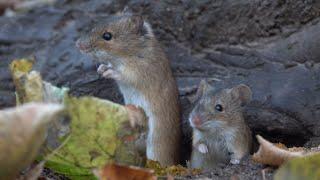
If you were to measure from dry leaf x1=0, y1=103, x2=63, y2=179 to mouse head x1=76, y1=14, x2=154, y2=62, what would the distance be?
2933 millimetres

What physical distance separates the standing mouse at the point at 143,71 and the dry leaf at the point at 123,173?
2.41 m

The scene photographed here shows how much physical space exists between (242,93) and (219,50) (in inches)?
31.4

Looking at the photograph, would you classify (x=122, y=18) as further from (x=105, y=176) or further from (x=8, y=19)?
(x=105, y=176)

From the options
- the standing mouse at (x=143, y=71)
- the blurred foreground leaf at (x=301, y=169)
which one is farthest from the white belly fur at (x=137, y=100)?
the blurred foreground leaf at (x=301, y=169)

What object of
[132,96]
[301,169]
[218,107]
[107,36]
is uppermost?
[107,36]

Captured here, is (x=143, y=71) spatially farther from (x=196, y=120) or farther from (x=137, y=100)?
(x=196, y=120)

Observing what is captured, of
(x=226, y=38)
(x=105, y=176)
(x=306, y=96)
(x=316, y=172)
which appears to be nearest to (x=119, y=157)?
(x=105, y=176)

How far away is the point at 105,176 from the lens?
3.37m

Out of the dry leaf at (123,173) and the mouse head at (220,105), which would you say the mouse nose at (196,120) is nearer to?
the mouse head at (220,105)

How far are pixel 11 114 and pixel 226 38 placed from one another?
4.04m

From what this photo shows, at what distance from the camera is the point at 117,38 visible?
6.09m

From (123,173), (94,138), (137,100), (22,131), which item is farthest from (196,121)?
(22,131)

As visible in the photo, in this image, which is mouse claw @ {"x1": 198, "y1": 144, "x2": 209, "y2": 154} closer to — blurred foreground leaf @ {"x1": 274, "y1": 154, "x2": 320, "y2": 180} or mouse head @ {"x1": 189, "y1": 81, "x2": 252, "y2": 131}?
mouse head @ {"x1": 189, "y1": 81, "x2": 252, "y2": 131}

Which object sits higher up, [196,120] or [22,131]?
[22,131]
